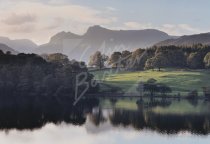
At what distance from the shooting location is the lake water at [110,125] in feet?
239

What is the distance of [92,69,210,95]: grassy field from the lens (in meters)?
147

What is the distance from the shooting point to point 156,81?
5950 inches

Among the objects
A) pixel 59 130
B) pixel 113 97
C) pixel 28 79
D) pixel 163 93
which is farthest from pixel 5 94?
pixel 59 130

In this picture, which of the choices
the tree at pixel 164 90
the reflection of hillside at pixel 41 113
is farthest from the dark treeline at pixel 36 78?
the tree at pixel 164 90

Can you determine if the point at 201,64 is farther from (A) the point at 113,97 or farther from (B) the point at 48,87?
(B) the point at 48,87

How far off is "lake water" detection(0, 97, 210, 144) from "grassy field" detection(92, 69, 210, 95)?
103ft

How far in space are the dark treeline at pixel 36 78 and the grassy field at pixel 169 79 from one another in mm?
13559

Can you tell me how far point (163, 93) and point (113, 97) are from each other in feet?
54.5

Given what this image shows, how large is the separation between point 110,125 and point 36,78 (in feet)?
205

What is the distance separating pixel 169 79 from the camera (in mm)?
156750

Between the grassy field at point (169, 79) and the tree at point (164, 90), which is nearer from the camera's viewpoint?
the tree at point (164, 90)

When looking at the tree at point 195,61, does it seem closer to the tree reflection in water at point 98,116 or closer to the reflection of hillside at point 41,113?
the tree reflection in water at point 98,116

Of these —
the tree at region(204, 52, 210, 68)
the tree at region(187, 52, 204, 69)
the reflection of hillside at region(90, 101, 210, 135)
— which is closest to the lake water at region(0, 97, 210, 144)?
the reflection of hillside at region(90, 101, 210, 135)

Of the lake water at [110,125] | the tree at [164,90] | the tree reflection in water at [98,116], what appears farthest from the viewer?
the tree at [164,90]
